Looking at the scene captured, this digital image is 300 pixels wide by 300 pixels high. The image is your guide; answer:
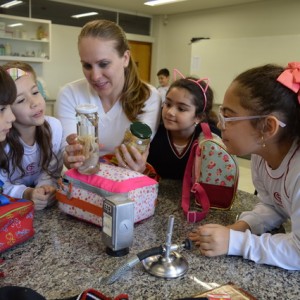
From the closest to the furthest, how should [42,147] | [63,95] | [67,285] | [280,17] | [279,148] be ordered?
[67,285] → [279,148] → [42,147] → [63,95] → [280,17]

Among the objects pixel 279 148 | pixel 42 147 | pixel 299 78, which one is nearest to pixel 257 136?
pixel 279 148

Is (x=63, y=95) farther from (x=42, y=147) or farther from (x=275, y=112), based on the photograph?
(x=275, y=112)

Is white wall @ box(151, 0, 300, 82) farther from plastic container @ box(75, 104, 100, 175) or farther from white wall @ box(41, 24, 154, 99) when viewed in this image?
plastic container @ box(75, 104, 100, 175)

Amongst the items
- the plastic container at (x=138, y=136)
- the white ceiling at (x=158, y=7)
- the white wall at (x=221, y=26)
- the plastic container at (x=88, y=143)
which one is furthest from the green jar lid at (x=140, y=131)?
the white ceiling at (x=158, y=7)

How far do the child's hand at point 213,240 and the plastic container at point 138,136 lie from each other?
0.37 metres

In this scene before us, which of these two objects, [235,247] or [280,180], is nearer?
[235,247]

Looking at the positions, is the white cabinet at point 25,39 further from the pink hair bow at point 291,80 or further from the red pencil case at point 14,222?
the pink hair bow at point 291,80

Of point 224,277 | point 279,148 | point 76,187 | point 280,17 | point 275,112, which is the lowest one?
point 224,277

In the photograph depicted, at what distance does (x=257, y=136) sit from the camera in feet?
3.11

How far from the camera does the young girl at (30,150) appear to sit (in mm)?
1130

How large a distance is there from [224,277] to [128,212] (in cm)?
28

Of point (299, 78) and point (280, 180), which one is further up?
point (299, 78)

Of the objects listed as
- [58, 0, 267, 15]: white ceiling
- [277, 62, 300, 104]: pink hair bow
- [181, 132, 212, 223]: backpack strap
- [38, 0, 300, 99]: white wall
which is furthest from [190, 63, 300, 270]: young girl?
[58, 0, 267, 15]: white ceiling

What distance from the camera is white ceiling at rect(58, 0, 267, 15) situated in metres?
5.78
